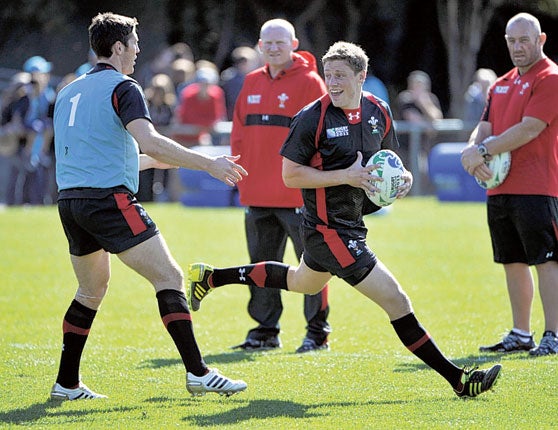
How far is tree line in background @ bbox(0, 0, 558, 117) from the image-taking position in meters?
26.9

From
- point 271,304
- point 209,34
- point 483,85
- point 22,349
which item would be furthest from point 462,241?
point 209,34

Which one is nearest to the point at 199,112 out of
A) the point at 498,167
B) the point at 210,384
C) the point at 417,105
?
the point at 417,105

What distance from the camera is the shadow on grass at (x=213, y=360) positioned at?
8230 mm

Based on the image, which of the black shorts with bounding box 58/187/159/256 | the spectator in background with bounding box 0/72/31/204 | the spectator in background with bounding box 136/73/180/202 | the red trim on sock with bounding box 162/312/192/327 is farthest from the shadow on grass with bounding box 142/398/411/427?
the spectator in background with bounding box 0/72/31/204

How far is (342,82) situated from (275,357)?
2.49m

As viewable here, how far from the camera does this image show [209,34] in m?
27.8

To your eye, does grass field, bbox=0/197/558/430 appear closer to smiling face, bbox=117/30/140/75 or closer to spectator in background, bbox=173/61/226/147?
smiling face, bbox=117/30/140/75

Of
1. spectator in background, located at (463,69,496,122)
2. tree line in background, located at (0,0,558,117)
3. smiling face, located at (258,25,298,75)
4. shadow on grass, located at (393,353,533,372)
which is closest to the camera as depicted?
shadow on grass, located at (393,353,533,372)

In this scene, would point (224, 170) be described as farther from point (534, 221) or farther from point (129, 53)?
point (534, 221)

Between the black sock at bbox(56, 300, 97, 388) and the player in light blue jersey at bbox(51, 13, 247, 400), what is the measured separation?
0.49 m

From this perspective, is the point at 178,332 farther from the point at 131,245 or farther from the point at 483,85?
the point at 483,85

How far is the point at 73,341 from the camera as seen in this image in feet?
23.2

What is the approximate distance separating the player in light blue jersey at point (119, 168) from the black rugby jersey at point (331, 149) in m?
0.62

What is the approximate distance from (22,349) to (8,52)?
63.3 feet
